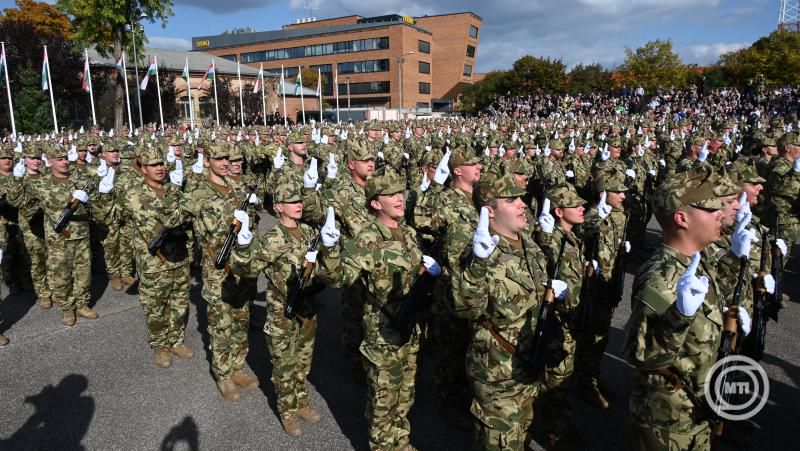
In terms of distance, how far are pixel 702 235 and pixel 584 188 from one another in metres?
7.55

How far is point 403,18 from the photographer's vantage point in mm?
Result: 75562

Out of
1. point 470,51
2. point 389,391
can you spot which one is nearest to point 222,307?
point 389,391

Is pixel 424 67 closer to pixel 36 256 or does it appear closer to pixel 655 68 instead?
pixel 655 68

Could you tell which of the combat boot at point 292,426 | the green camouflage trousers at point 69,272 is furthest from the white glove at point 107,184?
the combat boot at point 292,426

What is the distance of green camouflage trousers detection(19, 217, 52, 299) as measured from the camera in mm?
7305

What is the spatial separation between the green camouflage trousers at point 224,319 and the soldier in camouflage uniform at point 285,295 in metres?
0.87

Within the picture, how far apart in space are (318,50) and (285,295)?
77.2m

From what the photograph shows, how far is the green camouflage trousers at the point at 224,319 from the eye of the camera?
4930 mm

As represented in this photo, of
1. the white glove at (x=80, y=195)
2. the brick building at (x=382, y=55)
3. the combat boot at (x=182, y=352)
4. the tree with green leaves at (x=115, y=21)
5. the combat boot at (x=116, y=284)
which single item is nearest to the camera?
A: the combat boot at (x=182, y=352)

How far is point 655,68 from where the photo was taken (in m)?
35.1

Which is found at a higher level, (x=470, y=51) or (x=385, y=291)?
(x=470, y=51)

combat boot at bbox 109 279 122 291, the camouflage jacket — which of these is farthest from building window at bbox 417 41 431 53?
the camouflage jacket

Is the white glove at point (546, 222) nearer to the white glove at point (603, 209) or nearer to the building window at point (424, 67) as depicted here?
the white glove at point (603, 209)

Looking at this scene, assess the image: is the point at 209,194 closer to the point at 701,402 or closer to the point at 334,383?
the point at 334,383
